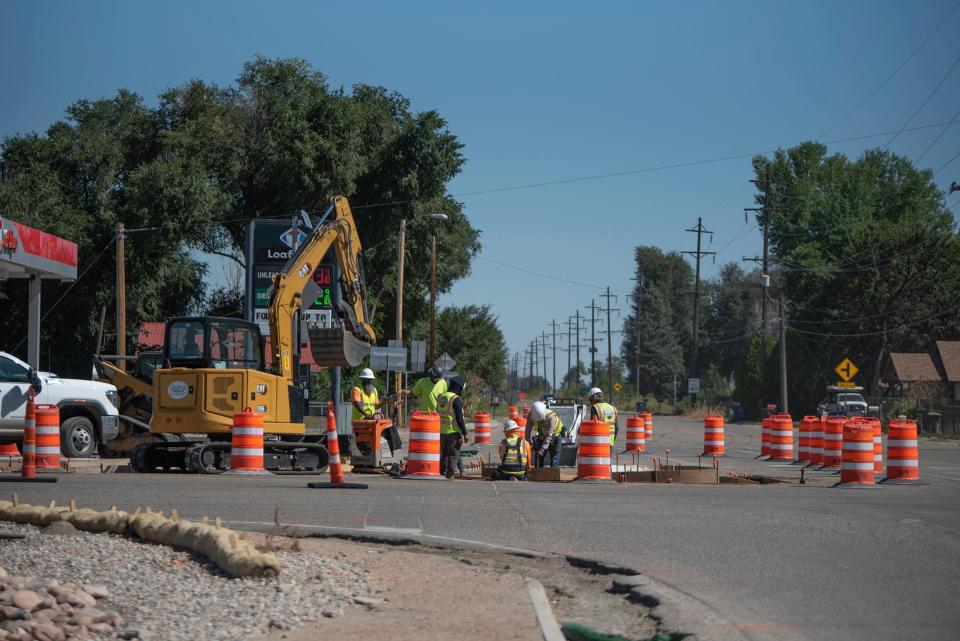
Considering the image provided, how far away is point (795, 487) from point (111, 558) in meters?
11.3

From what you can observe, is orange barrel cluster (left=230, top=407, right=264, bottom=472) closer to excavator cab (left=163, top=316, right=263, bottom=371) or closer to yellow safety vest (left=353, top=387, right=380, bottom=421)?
excavator cab (left=163, top=316, right=263, bottom=371)

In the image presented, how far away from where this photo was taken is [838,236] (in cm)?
9356

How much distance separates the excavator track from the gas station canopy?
332 inches

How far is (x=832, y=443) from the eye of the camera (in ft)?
73.9

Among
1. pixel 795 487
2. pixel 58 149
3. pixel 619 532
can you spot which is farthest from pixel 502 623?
pixel 58 149

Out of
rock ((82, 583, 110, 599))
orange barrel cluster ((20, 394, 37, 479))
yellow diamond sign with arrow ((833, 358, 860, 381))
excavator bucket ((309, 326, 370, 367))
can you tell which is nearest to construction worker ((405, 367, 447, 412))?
excavator bucket ((309, 326, 370, 367))

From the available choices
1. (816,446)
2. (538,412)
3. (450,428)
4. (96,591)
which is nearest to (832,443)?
(816,446)

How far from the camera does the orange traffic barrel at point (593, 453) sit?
61.9 ft

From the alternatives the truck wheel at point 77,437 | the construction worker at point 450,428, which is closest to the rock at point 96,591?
the construction worker at point 450,428

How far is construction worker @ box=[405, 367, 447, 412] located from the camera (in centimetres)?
1975

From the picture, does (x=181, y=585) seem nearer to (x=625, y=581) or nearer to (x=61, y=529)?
(x=61, y=529)

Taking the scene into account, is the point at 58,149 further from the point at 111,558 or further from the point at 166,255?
the point at 111,558

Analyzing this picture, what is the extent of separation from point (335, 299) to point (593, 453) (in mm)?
7087

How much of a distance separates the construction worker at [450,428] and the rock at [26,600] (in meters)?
12.1
